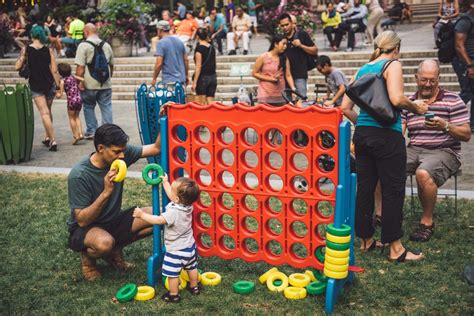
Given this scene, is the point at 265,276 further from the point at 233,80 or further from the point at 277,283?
the point at 233,80

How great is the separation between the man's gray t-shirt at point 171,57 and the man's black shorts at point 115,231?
5.24m

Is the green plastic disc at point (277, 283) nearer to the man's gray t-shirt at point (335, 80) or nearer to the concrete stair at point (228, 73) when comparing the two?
the man's gray t-shirt at point (335, 80)

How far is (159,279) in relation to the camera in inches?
200

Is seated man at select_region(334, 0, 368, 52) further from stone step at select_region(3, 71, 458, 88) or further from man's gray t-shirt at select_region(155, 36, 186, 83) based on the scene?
man's gray t-shirt at select_region(155, 36, 186, 83)

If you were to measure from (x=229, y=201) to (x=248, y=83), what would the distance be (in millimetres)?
8798

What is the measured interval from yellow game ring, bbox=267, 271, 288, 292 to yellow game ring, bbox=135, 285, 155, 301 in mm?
875

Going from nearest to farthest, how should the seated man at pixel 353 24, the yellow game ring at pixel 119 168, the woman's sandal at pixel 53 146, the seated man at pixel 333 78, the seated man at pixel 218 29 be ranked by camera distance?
the yellow game ring at pixel 119 168 → the seated man at pixel 333 78 → the woman's sandal at pixel 53 146 → the seated man at pixel 353 24 → the seated man at pixel 218 29

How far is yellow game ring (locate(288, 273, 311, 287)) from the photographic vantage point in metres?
4.81

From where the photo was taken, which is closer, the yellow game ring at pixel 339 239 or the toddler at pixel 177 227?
the yellow game ring at pixel 339 239

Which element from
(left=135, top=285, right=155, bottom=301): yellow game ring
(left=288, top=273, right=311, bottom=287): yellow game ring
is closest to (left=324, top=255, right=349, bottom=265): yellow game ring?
(left=288, top=273, right=311, bottom=287): yellow game ring

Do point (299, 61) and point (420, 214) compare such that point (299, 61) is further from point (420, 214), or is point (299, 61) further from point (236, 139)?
point (236, 139)

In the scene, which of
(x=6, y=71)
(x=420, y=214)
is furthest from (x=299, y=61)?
(x=6, y=71)

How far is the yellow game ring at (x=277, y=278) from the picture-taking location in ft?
15.8

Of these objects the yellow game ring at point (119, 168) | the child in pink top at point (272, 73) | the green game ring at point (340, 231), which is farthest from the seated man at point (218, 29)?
the green game ring at point (340, 231)
